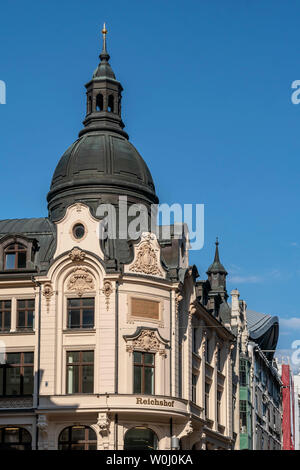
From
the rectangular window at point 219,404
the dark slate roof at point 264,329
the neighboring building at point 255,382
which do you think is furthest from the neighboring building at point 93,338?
the dark slate roof at point 264,329

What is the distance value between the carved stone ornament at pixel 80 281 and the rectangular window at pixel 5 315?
4.84 m

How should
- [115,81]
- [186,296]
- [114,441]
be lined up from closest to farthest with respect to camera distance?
[114,441] → [186,296] → [115,81]

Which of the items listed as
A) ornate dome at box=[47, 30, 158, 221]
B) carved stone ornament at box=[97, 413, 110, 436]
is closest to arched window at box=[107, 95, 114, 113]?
ornate dome at box=[47, 30, 158, 221]

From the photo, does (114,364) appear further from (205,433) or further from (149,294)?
(205,433)

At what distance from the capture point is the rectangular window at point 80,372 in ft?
222

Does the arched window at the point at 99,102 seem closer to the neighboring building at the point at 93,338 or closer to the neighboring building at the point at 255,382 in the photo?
the neighboring building at the point at 93,338

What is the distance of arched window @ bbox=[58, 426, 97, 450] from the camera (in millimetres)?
66812

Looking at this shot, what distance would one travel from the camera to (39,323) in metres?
69.1

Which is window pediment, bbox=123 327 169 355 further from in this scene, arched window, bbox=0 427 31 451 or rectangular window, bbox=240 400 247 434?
rectangular window, bbox=240 400 247 434

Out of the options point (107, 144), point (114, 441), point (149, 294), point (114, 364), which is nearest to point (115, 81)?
point (107, 144)

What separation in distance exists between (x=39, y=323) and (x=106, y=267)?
605 cm

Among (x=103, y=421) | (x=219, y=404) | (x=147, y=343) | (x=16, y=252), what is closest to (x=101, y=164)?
(x=16, y=252)

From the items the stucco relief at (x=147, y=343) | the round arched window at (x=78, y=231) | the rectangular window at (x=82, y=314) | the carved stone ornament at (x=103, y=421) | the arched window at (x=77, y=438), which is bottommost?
the arched window at (x=77, y=438)

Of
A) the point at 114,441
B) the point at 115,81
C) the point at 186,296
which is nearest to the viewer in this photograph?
the point at 114,441
